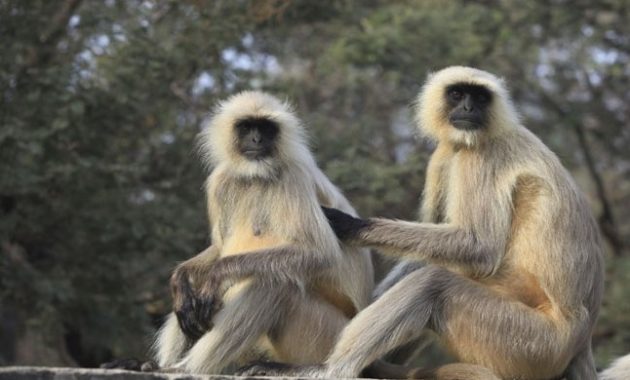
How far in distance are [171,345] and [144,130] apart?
3.83 m

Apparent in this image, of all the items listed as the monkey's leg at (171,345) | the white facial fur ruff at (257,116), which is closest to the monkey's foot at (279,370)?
the monkey's leg at (171,345)

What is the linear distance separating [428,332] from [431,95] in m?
1.13

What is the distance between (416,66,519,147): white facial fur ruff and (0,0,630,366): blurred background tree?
210 centimetres

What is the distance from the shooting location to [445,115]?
5312mm

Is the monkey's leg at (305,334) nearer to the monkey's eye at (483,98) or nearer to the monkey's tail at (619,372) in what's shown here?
the monkey's eye at (483,98)

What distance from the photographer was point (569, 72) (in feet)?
40.6

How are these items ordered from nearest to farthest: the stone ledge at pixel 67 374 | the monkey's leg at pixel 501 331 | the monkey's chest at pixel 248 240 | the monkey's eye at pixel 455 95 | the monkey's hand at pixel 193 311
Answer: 1. the stone ledge at pixel 67 374
2. the monkey's leg at pixel 501 331
3. the monkey's hand at pixel 193 311
4. the monkey's chest at pixel 248 240
5. the monkey's eye at pixel 455 95

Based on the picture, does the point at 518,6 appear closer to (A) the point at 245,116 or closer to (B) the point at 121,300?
(B) the point at 121,300

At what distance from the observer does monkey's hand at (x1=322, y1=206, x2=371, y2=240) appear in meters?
5.04

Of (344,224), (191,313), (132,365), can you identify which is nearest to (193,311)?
(191,313)

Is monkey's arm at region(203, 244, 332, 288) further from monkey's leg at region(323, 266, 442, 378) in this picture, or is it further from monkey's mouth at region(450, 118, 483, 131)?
monkey's mouth at region(450, 118, 483, 131)

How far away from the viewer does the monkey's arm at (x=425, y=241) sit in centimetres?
490

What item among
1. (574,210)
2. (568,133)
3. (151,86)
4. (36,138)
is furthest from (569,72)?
(574,210)

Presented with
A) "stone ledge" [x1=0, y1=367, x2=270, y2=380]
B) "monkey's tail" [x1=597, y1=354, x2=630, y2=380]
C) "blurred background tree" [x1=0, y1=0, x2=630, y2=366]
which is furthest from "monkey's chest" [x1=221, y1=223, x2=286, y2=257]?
"blurred background tree" [x1=0, y1=0, x2=630, y2=366]
